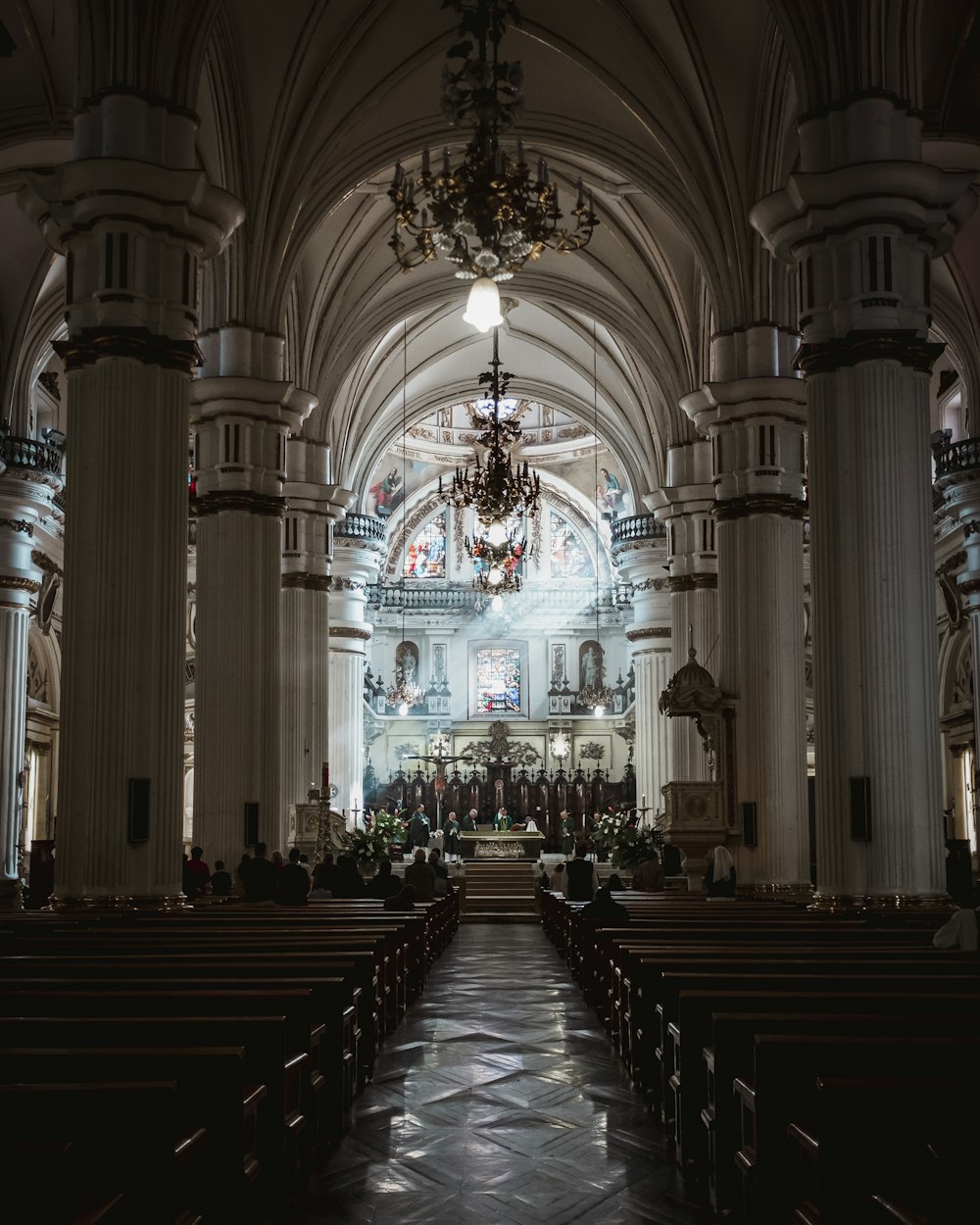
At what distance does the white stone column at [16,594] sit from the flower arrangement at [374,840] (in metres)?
5.29

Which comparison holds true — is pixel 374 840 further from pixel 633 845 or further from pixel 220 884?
pixel 220 884

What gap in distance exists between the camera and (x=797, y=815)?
648 inches

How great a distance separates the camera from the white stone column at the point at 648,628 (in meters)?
28.4

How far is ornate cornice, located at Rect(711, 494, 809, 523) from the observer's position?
1708 centimetres

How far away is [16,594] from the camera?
2039cm

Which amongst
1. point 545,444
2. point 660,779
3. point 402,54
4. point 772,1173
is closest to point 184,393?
point 402,54

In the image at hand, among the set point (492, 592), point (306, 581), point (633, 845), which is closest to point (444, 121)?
point (306, 581)

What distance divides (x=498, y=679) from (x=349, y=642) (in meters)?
11.4

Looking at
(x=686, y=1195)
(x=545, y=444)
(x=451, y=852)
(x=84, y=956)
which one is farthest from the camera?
(x=545, y=444)

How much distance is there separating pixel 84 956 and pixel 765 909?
21.1 ft

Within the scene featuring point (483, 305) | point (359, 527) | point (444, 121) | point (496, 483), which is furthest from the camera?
point (359, 527)

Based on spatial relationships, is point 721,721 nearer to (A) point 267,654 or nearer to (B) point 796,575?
(B) point 796,575

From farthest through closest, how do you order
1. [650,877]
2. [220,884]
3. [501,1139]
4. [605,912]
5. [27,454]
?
1. [27,454]
2. [650,877]
3. [220,884]
4. [605,912]
5. [501,1139]

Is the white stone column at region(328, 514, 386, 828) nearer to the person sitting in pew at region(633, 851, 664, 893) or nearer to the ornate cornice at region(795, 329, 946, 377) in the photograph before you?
the person sitting in pew at region(633, 851, 664, 893)
